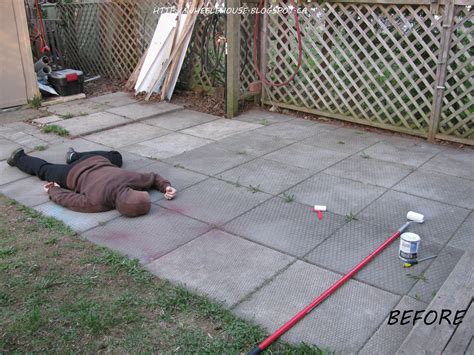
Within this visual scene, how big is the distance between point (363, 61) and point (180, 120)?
7.65ft

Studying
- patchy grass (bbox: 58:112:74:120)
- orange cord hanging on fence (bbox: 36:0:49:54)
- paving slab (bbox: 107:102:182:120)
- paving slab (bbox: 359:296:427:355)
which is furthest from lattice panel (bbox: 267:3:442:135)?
orange cord hanging on fence (bbox: 36:0:49:54)

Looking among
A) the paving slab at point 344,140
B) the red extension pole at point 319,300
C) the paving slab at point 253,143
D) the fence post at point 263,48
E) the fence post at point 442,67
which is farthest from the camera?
the fence post at point 263,48

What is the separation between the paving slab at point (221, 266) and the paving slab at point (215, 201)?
33 cm

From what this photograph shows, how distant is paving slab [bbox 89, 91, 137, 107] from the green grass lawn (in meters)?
4.06

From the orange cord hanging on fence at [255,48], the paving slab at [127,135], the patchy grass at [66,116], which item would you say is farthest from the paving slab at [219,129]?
A: the patchy grass at [66,116]

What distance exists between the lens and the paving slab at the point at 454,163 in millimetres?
4430

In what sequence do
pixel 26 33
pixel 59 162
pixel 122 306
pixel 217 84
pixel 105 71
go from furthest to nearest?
pixel 105 71, pixel 217 84, pixel 26 33, pixel 59 162, pixel 122 306

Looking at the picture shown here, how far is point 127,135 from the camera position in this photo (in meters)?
5.56

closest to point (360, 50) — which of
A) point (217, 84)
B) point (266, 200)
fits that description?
point (217, 84)

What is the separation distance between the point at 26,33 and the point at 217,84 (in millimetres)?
2637

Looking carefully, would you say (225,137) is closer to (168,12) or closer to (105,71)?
(168,12)

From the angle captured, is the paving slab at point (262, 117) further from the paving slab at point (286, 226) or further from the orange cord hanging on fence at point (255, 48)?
the paving slab at point (286, 226)

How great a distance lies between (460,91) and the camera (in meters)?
5.45

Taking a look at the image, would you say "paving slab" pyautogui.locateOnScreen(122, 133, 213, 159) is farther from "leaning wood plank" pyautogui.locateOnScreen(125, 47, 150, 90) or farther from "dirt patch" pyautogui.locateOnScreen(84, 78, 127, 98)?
"dirt patch" pyautogui.locateOnScreen(84, 78, 127, 98)
